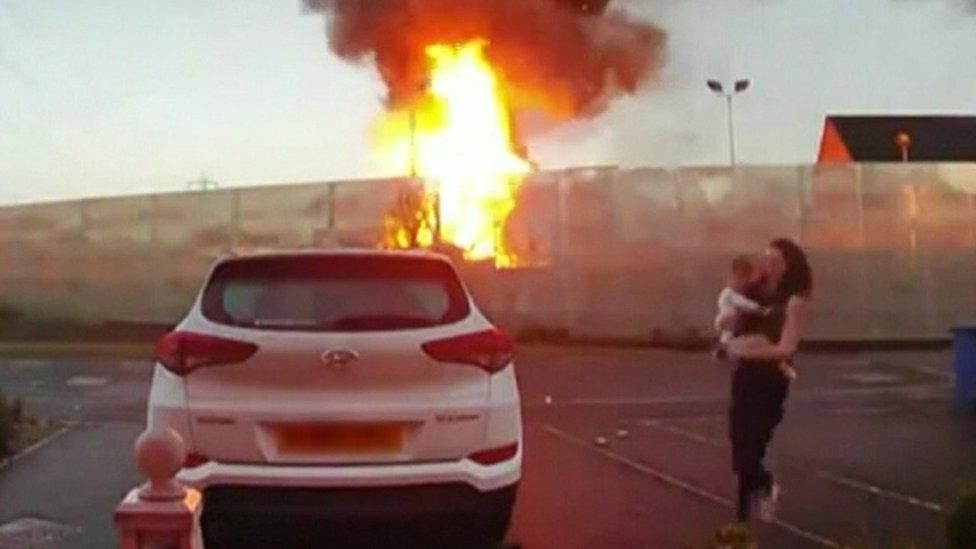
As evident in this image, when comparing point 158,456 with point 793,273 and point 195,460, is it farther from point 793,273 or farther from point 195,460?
point 793,273

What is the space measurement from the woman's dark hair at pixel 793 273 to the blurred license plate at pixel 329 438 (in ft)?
8.60

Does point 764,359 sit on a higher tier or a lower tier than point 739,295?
lower

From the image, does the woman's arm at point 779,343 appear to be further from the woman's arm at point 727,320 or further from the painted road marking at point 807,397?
the painted road marking at point 807,397

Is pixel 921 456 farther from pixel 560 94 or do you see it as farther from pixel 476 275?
pixel 476 275

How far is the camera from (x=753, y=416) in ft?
28.9

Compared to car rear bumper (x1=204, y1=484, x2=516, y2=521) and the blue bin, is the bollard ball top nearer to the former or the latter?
car rear bumper (x1=204, y1=484, x2=516, y2=521)

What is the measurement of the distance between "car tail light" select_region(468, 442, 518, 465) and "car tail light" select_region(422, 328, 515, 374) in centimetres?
37

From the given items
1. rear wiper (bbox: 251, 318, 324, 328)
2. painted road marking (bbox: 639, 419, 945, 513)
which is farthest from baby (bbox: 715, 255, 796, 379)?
rear wiper (bbox: 251, 318, 324, 328)

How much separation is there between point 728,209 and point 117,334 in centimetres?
1371

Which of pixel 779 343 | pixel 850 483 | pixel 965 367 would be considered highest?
pixel 779 343

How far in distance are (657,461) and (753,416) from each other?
296 cm

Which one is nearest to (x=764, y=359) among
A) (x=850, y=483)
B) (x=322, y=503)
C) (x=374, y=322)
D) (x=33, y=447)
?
(x=850, y=483)

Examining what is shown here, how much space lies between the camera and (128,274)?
1491 inches

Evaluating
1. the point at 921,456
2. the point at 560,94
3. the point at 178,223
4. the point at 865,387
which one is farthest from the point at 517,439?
the point at 178,223
